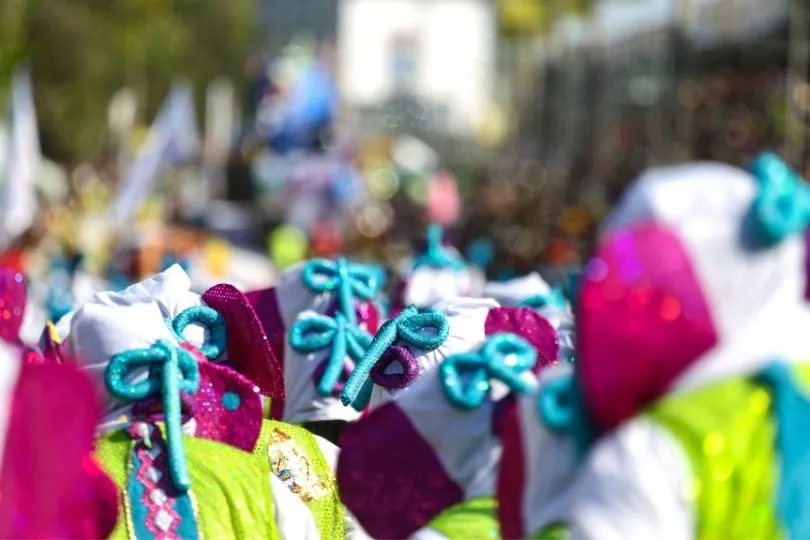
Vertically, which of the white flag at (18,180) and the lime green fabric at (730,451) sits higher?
the lime green fabric at (730,451)

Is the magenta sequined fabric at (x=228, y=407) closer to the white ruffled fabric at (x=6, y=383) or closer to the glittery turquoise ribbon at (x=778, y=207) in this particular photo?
the white ruffled fabric at (x=6, y=383)

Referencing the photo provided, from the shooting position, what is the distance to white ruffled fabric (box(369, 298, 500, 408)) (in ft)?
11.2

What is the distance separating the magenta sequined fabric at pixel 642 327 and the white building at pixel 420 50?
5321cm

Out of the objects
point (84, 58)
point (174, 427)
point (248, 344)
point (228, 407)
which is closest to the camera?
point (174, 427)

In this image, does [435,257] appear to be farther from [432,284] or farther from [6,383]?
[6,383]

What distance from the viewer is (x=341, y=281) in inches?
175

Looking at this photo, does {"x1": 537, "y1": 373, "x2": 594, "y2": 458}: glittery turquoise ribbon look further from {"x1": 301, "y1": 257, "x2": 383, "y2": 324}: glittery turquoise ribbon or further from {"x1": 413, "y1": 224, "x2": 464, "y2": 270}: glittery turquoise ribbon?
{"x1": 413, "y1": 224, "x2": 464, "y2": 270}: glittery turquoise ribbon

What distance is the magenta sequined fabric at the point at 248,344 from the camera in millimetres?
3186

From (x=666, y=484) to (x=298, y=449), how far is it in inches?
53.9

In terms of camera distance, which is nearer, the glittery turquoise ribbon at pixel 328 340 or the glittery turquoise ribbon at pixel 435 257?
the glittery turquoise ribbon at pixel 328 340

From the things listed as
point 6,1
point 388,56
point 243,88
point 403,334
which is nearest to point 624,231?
point 403,334

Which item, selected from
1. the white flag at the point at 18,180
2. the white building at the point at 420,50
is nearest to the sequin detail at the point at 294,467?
the white flag at the point at 18,180

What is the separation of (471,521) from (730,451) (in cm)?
46

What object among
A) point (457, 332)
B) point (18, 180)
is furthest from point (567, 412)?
point (18, 180)
